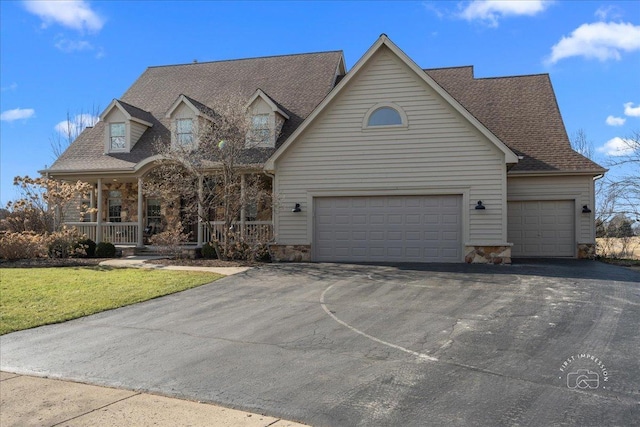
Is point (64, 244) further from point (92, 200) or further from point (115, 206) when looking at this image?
point (115, 206)

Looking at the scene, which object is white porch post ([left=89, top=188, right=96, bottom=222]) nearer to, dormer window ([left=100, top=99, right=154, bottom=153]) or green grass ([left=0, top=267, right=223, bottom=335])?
dormer window ([left=100, top=99, right=154, bottom=153])

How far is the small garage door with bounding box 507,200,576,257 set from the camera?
17438 mm

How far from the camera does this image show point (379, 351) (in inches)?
250

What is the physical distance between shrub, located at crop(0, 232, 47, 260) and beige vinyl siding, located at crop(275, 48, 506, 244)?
868 cm

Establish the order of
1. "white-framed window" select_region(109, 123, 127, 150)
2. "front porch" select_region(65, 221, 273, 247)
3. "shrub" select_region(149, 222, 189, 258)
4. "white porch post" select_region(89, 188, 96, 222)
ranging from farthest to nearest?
"white porch post" select_region(89, 188, 96, 222), "white-framed window" select_region(109, 123, 127, 150), "front porch" select_region(65, 221, 273, 247), "shrub" select_region(149, 222, 189, 258)

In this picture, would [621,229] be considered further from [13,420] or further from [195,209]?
[13,420]

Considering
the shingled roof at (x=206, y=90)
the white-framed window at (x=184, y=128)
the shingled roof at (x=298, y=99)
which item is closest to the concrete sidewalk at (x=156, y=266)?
the shingled roof at (x=298, y=99)

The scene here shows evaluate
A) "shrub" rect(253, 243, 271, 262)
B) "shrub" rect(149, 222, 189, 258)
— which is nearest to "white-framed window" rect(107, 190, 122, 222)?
"shrub" rect(149, 222, 189, 258)

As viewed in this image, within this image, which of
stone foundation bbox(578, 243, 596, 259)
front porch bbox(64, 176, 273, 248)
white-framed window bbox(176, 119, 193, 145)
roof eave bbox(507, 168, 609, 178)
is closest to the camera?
roof eave bbox(507, 168, 609, 178)

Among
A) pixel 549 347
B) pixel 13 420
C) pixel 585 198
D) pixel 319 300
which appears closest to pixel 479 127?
pixel 585 198

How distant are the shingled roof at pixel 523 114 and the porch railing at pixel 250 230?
9.37m

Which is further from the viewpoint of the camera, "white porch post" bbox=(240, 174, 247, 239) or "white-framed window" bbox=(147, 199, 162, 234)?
"white-framed window" bbox=(147, 199, 162, 234)

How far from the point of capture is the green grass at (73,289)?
9258 millimetres

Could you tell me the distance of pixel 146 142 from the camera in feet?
69.5
